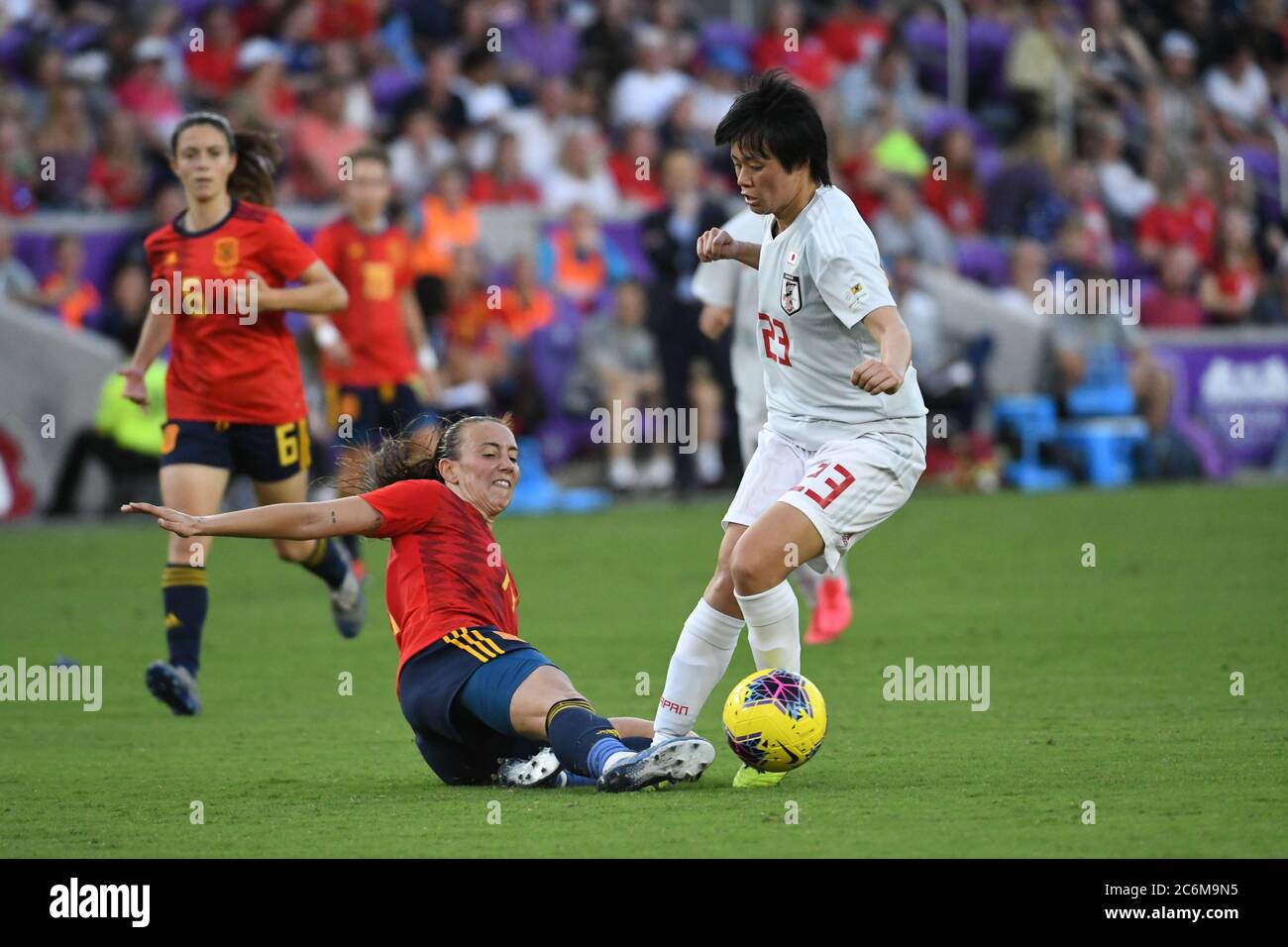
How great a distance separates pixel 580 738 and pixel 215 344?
3.71 m

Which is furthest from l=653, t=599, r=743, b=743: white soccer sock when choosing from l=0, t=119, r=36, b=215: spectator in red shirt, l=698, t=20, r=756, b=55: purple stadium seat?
l=698, t=20, r=756, b=55: purple stadium seat

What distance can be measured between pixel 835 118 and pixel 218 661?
13.3m

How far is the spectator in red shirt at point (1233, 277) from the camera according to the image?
21.9 m

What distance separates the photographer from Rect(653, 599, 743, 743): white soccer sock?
6.89m

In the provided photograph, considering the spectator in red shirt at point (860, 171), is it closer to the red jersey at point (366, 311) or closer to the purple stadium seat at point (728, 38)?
the purple stadium seat at point (728, 38)

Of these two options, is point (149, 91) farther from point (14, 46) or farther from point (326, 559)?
point (326, 559)

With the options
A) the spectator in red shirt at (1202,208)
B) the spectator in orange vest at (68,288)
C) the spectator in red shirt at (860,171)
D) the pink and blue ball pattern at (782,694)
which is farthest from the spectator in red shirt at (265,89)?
the pink and blue ball pattern at (782,694)

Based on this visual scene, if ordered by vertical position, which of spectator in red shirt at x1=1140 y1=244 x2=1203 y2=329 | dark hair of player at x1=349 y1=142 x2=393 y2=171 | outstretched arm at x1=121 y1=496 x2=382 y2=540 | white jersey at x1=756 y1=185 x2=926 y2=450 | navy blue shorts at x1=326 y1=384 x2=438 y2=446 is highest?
spectator in red shirt at x1=1140 y1=244 x2=1203 y2=329

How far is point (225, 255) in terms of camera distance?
9.32 metres

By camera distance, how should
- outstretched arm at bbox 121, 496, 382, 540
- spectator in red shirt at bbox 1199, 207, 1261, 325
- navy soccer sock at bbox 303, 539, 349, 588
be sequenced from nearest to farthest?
outstretched arm at bbox 121, 496, 382, 540
navy soccer sock at bbox 303, 539, 349, 588
spectator in red shirt at bbox 1199, 207, 1261, 325

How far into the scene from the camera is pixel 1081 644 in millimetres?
10180

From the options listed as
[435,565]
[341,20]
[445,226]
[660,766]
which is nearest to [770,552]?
[660,766]

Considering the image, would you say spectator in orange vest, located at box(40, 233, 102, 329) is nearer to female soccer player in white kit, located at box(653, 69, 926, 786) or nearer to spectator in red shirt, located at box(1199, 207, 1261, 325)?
spectator in red shirt, located at box(1199, 207, 1261, 325)

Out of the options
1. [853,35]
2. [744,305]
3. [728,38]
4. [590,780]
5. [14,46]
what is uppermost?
[853,35]
